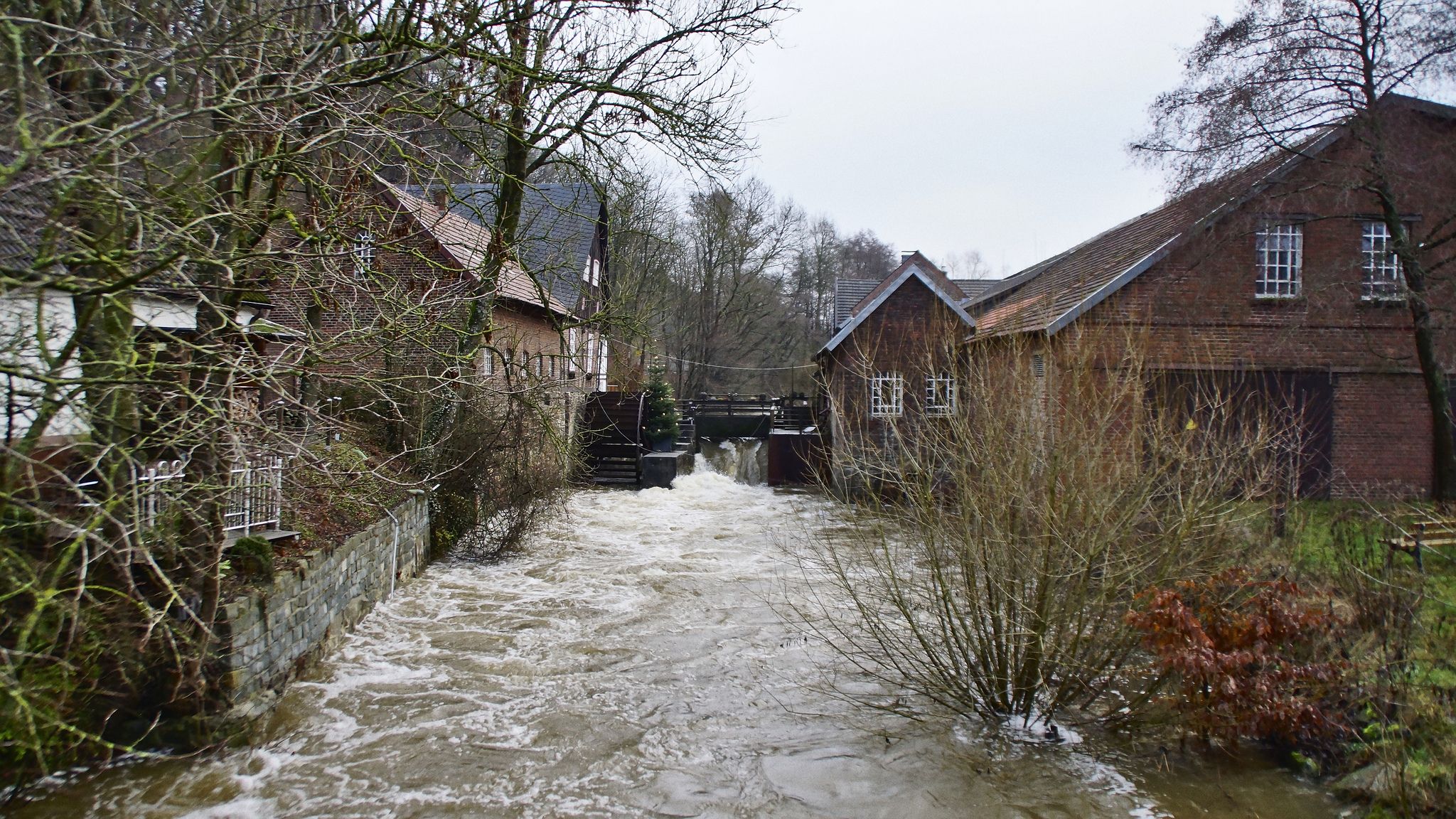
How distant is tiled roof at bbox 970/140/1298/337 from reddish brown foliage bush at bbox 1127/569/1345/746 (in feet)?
12.9

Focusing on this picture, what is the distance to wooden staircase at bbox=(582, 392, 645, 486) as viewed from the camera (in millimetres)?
21547

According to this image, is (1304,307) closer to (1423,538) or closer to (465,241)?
(1423,538)

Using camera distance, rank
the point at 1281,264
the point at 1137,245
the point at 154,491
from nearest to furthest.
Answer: the point at 154,491 < the point at 1281,264 < the point at 1137,245

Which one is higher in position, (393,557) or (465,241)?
(465,241)

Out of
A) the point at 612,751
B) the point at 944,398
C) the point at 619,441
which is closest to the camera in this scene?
the point at 612,751

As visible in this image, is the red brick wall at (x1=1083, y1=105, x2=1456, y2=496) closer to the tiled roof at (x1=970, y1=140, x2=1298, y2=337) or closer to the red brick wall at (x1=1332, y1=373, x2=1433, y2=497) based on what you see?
the red brick wall at (x1=1332, y1=373, x2=1433, y2=497)

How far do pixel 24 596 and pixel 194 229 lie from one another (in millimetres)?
2442

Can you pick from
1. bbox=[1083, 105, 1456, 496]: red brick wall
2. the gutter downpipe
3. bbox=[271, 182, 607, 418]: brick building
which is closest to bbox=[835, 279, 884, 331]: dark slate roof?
bbox=[271, 182, 607, 418]: brick building

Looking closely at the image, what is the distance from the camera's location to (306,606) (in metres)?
7.48

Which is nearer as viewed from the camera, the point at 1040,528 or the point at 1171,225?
the point at 1040,528

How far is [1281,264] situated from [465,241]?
12488 millimetres

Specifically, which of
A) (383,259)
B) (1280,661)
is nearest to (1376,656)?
(1280,661)

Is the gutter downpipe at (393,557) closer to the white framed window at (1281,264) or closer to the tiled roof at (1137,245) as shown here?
the tiled roof at (1137,245)

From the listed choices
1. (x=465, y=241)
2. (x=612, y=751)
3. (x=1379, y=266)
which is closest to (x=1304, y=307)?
(x=1379, y=266)
